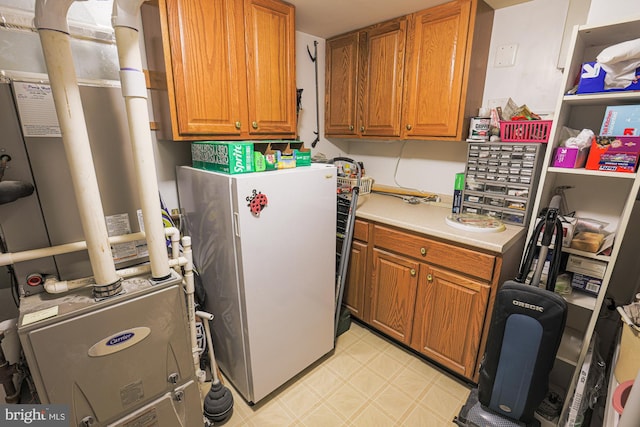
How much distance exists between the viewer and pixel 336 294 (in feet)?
6.53

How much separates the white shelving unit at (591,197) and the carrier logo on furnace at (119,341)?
1729 mm

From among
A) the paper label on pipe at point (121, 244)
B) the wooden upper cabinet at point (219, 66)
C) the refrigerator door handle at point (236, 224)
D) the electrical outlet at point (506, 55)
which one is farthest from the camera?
the electrical outlet at point (506, 55)

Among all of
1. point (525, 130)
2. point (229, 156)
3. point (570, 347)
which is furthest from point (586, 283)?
point (229, 156)

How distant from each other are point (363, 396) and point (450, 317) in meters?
0.66

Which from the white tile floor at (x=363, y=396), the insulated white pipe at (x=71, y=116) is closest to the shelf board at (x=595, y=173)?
the white tile floor at (x=363, y=396)

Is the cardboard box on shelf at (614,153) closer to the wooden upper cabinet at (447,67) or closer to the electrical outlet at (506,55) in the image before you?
the wooden upper cabinet at (447,67)

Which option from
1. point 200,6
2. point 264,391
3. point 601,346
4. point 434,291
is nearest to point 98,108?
point 200,6

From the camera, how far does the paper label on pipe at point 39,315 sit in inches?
31.9

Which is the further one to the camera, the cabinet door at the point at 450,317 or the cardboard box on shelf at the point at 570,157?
the cabinet door at the point at 450,317

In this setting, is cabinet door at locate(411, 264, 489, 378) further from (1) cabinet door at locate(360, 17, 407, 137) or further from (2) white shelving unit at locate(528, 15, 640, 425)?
(1) cabinet door at locate(360, 17, 407, 137)

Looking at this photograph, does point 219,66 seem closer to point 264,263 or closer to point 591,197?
point 264,263

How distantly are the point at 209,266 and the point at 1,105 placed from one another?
1003mm

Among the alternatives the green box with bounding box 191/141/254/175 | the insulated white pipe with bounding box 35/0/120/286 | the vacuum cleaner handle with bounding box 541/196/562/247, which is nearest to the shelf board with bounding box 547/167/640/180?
the vacuum cleaner handle with bounding box 541/196/562/247

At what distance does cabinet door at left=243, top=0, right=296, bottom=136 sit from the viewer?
5.27 feet
